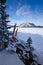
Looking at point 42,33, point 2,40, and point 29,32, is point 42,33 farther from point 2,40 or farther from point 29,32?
point 2,40

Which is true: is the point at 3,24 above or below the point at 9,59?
above

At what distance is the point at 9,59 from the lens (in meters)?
20.9

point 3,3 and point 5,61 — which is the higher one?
point 3,3

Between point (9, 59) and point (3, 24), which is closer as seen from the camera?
point (9, 59)

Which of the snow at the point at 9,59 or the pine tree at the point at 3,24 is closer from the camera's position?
the snow at the point at 9,59

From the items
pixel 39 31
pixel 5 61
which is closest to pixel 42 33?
pixel 39 31

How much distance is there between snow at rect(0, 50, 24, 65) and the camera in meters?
19.9

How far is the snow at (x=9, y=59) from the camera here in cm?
1989

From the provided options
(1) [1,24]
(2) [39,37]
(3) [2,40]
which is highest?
(1) [1,24]

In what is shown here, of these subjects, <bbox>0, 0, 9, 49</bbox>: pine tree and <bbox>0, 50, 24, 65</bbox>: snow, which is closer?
<bbox>0, 50, 24, 65</bbox>: snow

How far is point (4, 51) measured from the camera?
23.0 meters

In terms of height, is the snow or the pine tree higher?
the pine tree

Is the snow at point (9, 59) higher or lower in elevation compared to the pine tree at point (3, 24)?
lower

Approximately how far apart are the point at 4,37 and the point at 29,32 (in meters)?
35.7
